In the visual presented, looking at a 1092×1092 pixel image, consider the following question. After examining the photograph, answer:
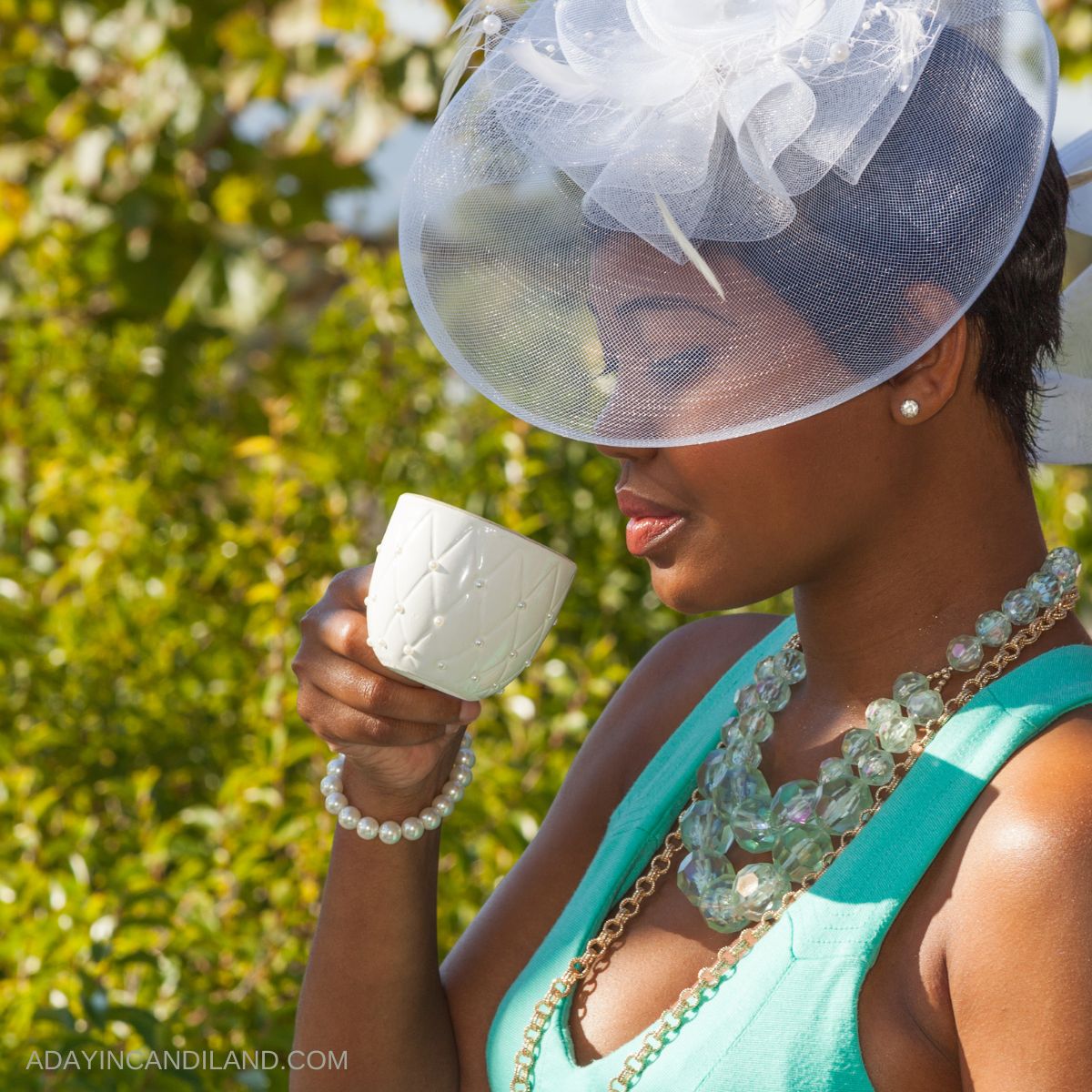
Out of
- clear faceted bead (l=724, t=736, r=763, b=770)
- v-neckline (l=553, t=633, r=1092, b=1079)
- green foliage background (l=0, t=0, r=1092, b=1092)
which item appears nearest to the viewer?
v-neckline (l=553, t=633, r=1092, b=1079)

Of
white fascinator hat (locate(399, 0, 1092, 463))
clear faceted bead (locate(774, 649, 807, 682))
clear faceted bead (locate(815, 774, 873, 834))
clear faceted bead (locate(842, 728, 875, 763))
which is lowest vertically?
clear faceted bead (locate(774, 649, 807, 682))

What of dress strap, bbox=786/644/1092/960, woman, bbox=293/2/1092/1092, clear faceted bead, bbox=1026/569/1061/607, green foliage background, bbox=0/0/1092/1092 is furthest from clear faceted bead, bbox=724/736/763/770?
green foliage background, bbox=0/0/1092/1092

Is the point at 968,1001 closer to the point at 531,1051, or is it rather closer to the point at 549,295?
the point at 531,1051

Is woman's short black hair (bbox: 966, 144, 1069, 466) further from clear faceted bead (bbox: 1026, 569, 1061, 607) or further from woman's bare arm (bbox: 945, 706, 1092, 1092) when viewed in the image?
woman's bare arm (bbox: 945, 706, 1092, 1092)

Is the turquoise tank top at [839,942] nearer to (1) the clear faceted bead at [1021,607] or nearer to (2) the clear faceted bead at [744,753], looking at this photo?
(1) the clear faceted bead at [1021,607]

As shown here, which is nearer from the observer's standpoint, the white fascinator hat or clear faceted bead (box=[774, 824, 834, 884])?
the white fascinator hat

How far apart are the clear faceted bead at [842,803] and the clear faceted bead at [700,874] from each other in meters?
0.11

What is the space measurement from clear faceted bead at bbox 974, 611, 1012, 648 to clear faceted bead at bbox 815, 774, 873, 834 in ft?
0.57

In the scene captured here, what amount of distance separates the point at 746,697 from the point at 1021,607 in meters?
0.35

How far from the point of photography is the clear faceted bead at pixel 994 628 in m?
1.34

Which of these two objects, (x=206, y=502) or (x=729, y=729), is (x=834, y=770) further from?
(x=206, y=502)

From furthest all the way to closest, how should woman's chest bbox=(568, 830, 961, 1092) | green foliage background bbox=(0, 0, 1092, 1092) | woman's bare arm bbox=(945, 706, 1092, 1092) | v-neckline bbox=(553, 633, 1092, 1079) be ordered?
green foliage background bbox=(0, 0, 1092, 1092) → v-neckline bbox=(553, 633, 1092, 1079) → woman's chest bbox=(568, 830, 961, 1092) → woman's bare arm bbox=(945, 706, 1092, 1092)

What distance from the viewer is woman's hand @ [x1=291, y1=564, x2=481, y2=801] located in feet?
4.60

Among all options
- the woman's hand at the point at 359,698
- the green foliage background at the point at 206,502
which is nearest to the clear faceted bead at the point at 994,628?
the woman's hand at the point at 359,698
